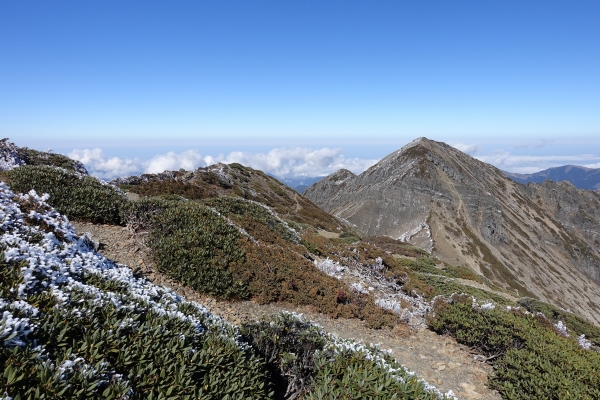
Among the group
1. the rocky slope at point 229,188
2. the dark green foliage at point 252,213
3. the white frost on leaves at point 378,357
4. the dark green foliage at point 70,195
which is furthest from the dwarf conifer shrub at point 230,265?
the rocky slope at point 229,188

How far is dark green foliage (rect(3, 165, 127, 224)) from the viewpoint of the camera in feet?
37.5

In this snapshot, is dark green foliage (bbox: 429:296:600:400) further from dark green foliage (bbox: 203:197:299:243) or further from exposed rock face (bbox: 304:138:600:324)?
exposed rock face (bbox: 304:138:600:324)

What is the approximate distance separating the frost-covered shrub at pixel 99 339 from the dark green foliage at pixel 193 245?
3771 millimetres

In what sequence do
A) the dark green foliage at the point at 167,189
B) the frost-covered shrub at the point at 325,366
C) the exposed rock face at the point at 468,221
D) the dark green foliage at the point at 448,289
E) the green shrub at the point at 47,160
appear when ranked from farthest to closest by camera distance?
1. the exposed rock face at the point at 468,221
2. the dark green foliage at the point at 167,189
3. the green shrub at the point at 47,160
4. the dark green foliage at the point at 448,289
5. the frost-covered shrub at the point at 325,366

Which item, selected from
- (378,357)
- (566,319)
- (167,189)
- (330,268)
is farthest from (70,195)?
(566,319)

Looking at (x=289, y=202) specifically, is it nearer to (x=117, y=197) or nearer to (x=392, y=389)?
(x=117, y=197)

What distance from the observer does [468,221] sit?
86250 mm

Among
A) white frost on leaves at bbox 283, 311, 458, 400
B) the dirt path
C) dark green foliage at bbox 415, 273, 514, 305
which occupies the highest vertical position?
white frost on leaves at bbox 283, 311, 458, 400

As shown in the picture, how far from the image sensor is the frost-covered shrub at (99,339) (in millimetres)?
3318

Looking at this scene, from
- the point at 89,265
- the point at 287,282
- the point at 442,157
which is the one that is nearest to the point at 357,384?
the point at 89,265

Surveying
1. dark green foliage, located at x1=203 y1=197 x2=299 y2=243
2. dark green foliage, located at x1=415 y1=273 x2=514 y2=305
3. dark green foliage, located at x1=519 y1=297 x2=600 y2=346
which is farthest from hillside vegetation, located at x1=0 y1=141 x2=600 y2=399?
dark green foliage, located at x1=519 y1=297 x2=600 y2=346

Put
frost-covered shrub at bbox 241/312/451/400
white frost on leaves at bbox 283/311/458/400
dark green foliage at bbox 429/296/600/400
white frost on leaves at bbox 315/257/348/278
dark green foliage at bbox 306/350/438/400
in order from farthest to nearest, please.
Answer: white frost on leaves at bbox 315/257/348/278
dark green foliage at bbox 429/296/600/400
white frost on leaves at bbox 283/311/458/400
frost-covered shrub at bbox 241/312/451/400
dark green foliage at bbox 306/350/438/400

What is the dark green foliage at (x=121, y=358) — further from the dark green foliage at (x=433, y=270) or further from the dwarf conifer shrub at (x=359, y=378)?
the dark green foliage at (x=433, y=270)

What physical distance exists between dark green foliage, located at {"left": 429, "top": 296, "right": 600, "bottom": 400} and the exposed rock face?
56656 millimetres
